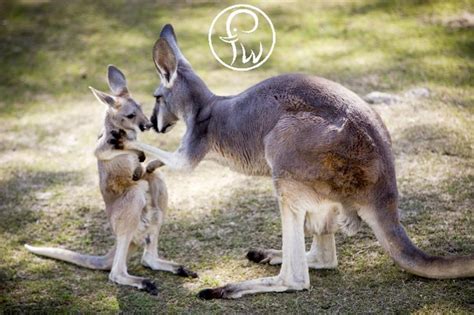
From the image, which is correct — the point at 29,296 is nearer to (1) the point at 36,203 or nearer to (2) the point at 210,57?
(1) the point at 36,203

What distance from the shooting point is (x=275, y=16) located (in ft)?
31.0

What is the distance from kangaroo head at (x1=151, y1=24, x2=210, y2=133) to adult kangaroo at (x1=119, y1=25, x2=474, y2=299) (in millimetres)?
286

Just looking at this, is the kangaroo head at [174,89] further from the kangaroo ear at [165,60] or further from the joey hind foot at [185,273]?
the joey hind foot at [185,273]

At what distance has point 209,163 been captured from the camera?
6414mm

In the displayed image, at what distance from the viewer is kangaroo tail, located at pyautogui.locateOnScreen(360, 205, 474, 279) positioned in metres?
3.86

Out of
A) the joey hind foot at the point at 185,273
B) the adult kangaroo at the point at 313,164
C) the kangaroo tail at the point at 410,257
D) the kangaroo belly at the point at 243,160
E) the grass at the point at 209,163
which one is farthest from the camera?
the joey hind foot at the point at 185,273

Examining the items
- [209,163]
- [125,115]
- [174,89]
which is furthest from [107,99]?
[209,163]

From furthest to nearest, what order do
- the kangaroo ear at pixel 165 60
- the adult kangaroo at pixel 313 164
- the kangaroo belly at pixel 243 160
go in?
the kangaroo ear at pixel 165 60 → the kangaroo belly at pixel 243 160 → the adult kangaroo at pixel 313 164

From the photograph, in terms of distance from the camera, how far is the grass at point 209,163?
14.3 feet

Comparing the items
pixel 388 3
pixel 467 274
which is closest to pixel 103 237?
pixel 467 274

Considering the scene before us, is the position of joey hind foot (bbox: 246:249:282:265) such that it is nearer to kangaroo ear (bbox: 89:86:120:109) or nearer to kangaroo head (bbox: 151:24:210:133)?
kangaroo head (bbox: 151:24:210:133)

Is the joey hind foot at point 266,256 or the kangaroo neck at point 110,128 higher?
the kangaroo neck at point 110,128

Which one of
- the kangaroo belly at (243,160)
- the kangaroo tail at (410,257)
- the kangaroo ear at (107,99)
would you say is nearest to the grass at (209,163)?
the kangaroo tail at (410,257)

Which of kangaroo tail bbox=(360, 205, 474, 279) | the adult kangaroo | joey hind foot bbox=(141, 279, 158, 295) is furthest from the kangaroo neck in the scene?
kangaroo tail bbox=(360, 205, 474, 279)
